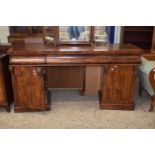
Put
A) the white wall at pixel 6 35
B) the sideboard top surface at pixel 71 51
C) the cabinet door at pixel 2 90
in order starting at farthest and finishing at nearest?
1. the white wall at pixel 6 35
2. the cabinet door at pixel 2 90
3. the sideboard top surface at pixel 71 51

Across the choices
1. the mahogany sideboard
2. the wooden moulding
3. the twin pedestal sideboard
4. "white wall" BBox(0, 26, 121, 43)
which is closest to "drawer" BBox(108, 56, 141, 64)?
the twin pedestal sideboard

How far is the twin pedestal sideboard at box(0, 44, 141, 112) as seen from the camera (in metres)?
2.09

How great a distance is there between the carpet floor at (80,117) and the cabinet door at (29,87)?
5.5 inches

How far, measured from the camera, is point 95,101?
2.64m

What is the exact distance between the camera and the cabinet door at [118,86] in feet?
7.22

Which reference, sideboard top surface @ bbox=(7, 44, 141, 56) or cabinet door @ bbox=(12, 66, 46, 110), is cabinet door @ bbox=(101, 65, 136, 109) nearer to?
sideboard top surface @ bbox=(7, 44, 141, 56)

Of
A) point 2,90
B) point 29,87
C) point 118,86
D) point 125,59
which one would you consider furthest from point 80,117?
point 2,90

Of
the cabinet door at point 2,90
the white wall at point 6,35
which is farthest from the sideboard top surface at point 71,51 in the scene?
the white wall at point 6,35

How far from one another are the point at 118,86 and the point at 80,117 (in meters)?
0.59

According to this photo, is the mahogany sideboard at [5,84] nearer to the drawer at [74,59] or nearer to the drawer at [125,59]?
the drawer at [74,59]

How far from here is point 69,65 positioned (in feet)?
7.02
